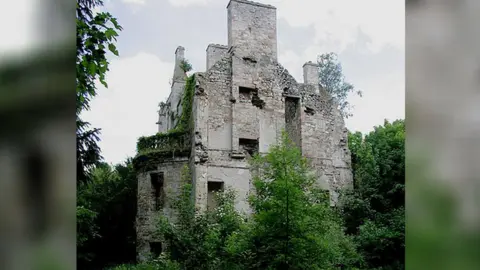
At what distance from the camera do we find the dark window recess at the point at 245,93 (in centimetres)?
1726

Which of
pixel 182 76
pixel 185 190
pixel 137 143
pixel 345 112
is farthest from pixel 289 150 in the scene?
pixel 345 112

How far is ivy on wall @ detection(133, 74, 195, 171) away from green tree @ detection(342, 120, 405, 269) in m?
6.39

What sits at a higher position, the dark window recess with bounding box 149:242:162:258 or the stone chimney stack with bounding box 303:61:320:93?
the stone chimney stack with bounding box 303:61:320:93

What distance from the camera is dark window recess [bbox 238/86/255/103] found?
1726 cm

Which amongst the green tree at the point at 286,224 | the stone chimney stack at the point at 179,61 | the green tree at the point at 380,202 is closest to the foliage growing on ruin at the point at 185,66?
the stone chimney stack at the point at 179,61

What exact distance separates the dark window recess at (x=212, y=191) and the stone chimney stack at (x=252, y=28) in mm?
5045

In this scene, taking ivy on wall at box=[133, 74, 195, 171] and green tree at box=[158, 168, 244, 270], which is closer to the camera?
green tree at box=[158, 168, 244, 270]

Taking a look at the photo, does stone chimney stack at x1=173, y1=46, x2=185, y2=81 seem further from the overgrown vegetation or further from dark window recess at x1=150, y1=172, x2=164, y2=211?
the overgrown vegetation

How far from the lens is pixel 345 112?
94.6ft

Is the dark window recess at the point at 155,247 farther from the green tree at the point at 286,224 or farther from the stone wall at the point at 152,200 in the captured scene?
the green tree at the point at 286,224

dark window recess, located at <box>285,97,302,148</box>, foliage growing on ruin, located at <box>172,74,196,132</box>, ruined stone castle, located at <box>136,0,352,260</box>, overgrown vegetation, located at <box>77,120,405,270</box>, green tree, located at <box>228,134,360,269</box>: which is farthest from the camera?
dark window recess, located at <box>285,97,302,148</box>

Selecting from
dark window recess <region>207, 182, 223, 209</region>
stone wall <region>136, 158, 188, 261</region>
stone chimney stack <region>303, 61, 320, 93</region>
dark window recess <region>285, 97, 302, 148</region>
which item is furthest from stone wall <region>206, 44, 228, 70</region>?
dark window recess <region>207, 182, 223, 209</region>
